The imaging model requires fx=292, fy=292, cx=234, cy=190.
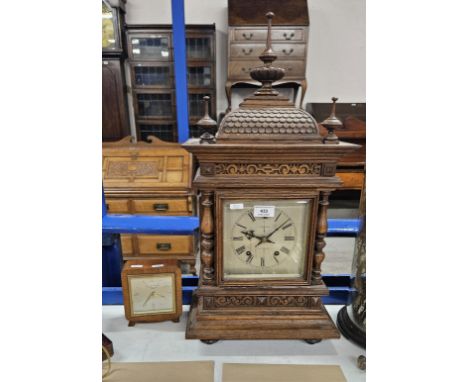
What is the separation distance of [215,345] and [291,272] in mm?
298

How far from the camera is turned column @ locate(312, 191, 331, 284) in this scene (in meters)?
0.73

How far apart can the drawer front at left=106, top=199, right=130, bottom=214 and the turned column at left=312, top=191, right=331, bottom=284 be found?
1.70 meters

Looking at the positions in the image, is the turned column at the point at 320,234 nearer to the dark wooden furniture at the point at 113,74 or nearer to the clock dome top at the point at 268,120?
the clock dome top at the point at 268,120

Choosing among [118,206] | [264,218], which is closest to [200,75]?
[118,206]

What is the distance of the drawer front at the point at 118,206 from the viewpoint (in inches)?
84.1

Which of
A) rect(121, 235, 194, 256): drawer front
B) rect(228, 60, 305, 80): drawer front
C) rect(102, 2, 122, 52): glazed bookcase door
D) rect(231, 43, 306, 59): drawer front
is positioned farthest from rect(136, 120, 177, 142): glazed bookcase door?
rect(121, 235, 194, 256): drawer front

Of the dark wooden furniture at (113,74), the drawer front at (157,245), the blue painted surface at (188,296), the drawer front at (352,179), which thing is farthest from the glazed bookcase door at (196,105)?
the blue painted surface at (188,296)

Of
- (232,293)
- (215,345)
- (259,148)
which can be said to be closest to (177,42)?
(259,148)

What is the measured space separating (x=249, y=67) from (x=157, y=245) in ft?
5.16

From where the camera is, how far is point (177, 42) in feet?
3.15

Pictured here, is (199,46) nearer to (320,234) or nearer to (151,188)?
(151,188)

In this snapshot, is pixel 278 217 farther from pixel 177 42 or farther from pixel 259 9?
pixel 259 9

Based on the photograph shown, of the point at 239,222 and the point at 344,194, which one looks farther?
the point at 344,194

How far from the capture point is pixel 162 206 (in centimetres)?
216
